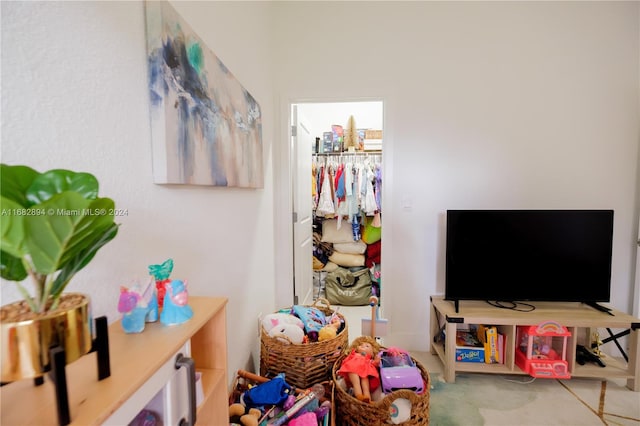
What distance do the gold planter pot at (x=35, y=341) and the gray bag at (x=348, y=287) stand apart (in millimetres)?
2858

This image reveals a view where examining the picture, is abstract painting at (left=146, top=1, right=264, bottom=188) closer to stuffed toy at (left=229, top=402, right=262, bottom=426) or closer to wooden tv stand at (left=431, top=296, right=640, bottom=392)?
stuffed toy at (left=229, top=402, right=262, bottom=426)

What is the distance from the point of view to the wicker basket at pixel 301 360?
1.35m

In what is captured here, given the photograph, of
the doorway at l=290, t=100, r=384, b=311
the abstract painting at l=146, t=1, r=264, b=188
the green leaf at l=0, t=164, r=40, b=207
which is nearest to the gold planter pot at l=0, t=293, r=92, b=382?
the green leaf at l=0, t=164, r=40, b=207

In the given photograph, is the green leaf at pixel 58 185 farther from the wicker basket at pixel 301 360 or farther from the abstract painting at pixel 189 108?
the wicker basket at pixel 301 360

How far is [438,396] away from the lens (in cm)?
167

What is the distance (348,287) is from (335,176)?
127cm

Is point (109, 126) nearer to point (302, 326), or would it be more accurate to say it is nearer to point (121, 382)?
point (121, 382)

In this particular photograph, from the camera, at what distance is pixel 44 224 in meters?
0.31

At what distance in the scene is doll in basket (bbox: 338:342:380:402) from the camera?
1.26 metres

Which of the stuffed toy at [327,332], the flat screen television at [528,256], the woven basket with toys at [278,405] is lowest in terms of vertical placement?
the woven basket with toys at [278,405]

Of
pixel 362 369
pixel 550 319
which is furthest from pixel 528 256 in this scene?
pixel 362 369

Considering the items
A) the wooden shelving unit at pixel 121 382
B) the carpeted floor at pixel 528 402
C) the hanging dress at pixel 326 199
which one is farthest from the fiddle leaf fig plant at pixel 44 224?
the hanging dress at pixel 326 199

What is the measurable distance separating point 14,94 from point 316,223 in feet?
9.85

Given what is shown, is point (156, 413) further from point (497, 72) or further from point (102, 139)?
point (497, 72)
